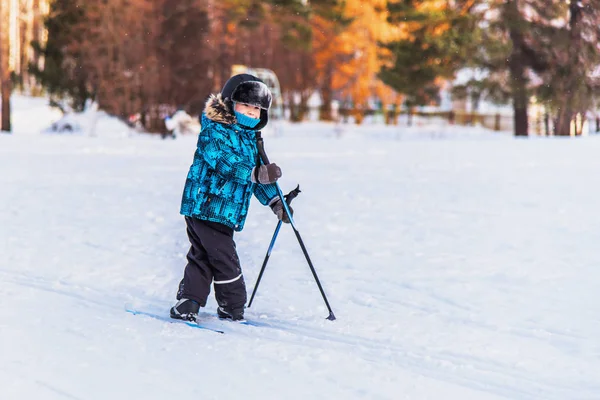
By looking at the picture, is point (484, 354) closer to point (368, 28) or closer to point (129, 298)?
point (129, 298)

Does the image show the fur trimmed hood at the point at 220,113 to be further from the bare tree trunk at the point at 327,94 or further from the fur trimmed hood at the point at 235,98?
the bare tree trunk at the point at 327,94

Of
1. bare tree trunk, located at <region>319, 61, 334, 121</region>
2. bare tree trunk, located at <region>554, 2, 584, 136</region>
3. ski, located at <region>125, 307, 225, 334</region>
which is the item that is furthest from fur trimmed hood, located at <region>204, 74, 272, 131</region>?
bare tree trunk, located at <region>319, 61, 334, 121</region>

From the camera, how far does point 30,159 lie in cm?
1667

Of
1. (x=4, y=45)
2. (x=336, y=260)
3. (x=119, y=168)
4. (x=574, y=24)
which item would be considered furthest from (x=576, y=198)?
(x=4, y=45)

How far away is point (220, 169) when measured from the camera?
192 inches

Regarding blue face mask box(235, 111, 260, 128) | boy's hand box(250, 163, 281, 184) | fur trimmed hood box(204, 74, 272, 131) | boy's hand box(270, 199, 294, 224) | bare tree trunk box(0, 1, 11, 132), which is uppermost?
bare tree trunk box(0, 1, 11, 132)

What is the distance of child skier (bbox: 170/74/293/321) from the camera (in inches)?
193

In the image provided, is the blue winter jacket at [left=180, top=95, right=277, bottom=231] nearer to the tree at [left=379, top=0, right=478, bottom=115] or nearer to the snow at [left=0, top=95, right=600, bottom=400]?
the snow at [left=0, top=95, right=600, bottom=400]

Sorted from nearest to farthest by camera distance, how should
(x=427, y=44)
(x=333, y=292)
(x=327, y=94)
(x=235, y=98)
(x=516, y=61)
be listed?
1. (x=235, y=98)
2. (x=333, y=292)
3. (x=516, y=61)
4. (x=427, y=44)
5. (x=327, y=94)

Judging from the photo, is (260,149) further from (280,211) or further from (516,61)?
(516,61)

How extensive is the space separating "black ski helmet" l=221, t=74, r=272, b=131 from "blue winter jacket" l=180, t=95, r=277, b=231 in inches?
2.1

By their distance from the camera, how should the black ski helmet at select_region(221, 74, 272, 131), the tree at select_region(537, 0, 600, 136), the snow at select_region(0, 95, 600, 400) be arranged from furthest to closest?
the tree at select_region(537, 0, 600, 136) < the black ski helmet at select_region(221, 74, 272, 131) < the snow at select_region(0, 95, 600, 400)

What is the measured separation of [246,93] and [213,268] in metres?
1.02

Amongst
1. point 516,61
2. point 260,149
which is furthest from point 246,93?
point 516,61
